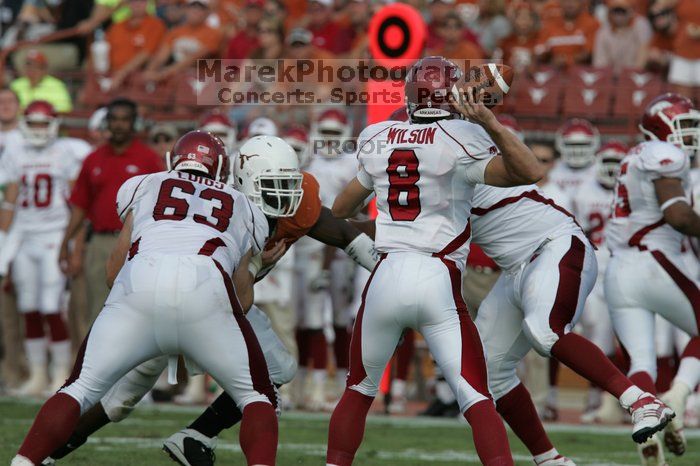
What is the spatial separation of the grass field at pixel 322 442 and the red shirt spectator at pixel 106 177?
1.36 meters

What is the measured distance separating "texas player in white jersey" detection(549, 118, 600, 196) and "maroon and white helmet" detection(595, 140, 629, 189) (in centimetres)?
27

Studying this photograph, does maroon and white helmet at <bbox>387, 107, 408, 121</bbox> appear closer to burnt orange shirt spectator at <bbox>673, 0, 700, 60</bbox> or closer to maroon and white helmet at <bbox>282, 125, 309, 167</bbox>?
maroon and white helmet at <bbox>282, 125, 309, 167</bbox>

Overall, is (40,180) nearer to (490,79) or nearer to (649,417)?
(490,79)

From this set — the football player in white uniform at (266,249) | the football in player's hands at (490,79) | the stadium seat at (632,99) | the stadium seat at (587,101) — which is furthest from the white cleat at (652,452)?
the stadium seat at (587,101)

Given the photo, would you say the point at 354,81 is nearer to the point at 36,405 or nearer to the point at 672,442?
the point at 36,405

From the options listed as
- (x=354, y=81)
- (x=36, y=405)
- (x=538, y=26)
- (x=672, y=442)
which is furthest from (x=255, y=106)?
(x=672, y=442)

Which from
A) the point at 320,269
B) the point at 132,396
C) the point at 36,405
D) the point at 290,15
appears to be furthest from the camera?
the point at 290,15

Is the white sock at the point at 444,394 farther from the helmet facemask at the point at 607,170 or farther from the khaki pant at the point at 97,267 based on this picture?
the khaki pant at the point at 97,267

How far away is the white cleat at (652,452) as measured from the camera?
5.96 m

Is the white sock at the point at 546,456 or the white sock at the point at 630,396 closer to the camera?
the white sock at the point at 630,396

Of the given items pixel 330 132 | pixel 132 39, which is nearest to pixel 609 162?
pixel 330 132

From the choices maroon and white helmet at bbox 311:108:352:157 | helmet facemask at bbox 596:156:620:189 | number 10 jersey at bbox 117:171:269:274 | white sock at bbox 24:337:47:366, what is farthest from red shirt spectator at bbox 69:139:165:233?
number 10 jersey at bbox 117:171:269:274

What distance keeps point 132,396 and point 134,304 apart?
0.78 meters

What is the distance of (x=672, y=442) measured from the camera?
6.20 meters
